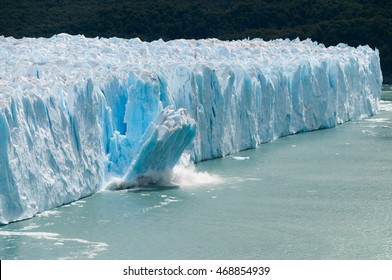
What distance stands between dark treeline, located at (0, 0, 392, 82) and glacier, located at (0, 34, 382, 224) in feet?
40.7

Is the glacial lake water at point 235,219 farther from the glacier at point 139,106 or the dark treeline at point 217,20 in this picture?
the dark treeline at point 217,20

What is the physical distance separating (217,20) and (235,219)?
25.0m

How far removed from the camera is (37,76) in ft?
45.5

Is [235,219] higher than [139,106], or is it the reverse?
[139,106]

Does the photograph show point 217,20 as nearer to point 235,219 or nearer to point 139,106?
point 139,106

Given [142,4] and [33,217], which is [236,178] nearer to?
[33,217]

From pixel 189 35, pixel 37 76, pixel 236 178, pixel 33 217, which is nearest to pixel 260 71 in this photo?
pixel 236 178

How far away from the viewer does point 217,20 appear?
3622 centimetres

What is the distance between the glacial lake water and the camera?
33.8 ft

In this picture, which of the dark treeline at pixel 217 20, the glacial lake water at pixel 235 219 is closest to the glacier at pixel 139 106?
the glacial lake water at pixel 235 219

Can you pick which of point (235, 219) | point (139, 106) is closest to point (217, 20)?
point (139, 106)

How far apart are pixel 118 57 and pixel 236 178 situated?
11.7 feet

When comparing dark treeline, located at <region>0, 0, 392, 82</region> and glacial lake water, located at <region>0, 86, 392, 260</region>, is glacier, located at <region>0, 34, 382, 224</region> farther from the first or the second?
dark treeline, located at <region>0, 0, 392, 82</region>

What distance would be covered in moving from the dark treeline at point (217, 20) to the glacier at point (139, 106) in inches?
489
